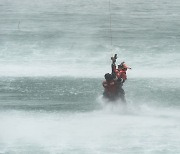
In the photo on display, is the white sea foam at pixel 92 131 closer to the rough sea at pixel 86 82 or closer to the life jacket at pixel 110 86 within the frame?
the rough sea at pixel 86 82

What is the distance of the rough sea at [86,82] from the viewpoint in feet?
103

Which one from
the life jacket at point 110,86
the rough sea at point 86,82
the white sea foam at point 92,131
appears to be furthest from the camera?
the life jacket at point 110,86

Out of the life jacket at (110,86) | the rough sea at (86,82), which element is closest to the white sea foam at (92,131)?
the rough sea at (86,82)

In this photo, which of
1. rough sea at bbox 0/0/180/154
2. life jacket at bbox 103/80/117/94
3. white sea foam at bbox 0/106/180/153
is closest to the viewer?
white sea foam at bbox 0/106/180/153

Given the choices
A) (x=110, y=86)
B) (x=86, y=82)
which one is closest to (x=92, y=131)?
(x=110, y=86)

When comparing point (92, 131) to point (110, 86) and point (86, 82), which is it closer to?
point (110, 86)

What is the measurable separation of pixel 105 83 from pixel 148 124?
3875mm

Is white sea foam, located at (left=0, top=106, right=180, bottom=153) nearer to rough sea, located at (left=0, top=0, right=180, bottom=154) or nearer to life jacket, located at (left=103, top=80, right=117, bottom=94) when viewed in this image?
rough sea, located at (left=0, top=0, right=180, bottom=154)

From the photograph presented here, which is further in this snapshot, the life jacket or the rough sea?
the life jacket

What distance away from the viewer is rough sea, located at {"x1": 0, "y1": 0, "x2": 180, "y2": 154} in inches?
1234

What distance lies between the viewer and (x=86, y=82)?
137ft

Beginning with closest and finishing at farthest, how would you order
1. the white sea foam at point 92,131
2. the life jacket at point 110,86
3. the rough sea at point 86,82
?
the white sea foam at point 92,131 → the rough sea at point 86,82 → the life jacket at point 110,86

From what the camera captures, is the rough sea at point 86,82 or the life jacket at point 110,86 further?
the life jacket at point 110,86

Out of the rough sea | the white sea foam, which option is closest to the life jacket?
the rough sea
